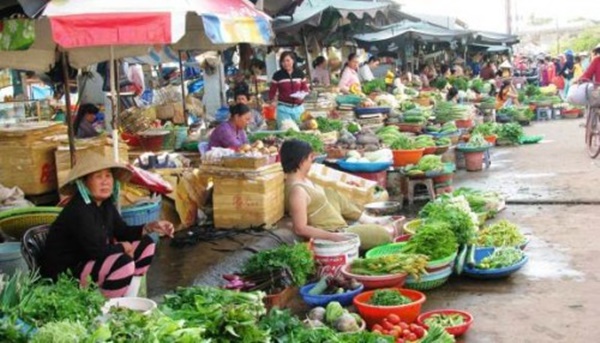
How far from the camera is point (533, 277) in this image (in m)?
5.73

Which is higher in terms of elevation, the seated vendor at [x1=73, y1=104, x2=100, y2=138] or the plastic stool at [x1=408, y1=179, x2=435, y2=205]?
the seated vendor at [x1=73, y1=104, x2=100, y2=138]

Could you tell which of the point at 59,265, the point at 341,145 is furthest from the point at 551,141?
the point at 59,265

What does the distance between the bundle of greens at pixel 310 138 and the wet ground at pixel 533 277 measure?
2204 millimetres

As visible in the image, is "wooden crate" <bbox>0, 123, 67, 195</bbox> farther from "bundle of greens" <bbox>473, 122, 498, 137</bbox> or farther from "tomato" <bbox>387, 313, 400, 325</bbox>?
"bundle of greens" <bbox>473, 122, 498, 137</bbox>

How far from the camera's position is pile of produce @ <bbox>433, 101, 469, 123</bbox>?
44.1 ft

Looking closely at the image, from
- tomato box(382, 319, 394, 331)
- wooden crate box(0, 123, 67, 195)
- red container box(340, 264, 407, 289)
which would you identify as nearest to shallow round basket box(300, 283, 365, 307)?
red container box(340, 264, 407, 289)

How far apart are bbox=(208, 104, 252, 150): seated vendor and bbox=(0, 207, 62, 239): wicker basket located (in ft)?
8.68

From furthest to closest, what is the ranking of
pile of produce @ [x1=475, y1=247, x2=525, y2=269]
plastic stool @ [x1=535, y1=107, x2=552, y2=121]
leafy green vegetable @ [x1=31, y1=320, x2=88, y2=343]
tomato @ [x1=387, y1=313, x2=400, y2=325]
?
plastic stool @ [x1=535, y1=107, x2=552, y2=121]
pile of produce @ [x1=475, y1=247, x2=525, y2=269]
tomato @ [x1=387, y1=313, x2=400, y2=325]
leafy green vegetable @ [x1=31, y1=320, x2=88, y2=343]

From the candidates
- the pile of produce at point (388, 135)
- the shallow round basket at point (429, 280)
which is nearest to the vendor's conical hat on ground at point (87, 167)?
the shallow round basket at point (429, 280)

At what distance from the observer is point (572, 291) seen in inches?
210

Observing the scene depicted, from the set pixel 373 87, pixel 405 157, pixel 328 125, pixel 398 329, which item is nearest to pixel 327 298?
pixel 398 329

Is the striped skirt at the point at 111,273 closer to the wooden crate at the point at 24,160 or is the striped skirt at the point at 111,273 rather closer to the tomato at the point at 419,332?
the tomato at the point at 419,332

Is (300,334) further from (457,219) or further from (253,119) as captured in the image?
(253,119)

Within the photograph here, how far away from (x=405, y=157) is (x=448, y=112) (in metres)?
4.48
